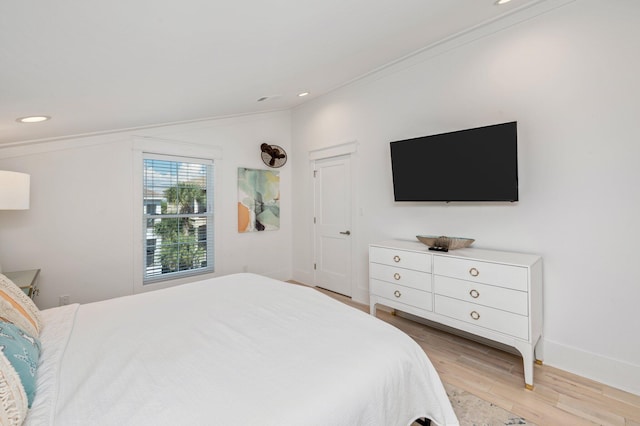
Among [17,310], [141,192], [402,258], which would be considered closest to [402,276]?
[402,258]

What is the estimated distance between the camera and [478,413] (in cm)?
179

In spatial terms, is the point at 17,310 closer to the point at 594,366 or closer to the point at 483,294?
the point at 483,294

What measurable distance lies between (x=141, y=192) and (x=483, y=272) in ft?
11.7

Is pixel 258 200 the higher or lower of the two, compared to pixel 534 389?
higher

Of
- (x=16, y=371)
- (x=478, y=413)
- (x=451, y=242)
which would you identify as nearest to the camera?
(x=16, y=371)

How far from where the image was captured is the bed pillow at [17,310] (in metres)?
1.25

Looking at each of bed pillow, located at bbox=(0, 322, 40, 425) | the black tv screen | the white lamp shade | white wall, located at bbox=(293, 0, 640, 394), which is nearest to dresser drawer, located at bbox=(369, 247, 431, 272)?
white wall, located at bbox=(293, 0, 640, 394)

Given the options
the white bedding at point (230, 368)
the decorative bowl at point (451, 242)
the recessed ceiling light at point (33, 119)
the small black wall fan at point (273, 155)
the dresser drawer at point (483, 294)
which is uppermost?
the small black wall fan at point (273, 155)

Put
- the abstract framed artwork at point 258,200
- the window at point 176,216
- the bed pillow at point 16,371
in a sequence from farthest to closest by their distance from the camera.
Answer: the abstract framed artwork at point 258,200 < the window at point 176,216 < the bed pillow at point 16,371

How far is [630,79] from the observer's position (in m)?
1.99

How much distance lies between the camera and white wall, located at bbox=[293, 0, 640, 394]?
2.02m

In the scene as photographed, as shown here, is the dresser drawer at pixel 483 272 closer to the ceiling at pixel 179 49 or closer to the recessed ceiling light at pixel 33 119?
the ceiling at pixel 179 49

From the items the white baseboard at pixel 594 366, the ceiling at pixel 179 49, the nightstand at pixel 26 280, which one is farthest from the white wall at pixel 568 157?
the nightstand at pixel 26 280

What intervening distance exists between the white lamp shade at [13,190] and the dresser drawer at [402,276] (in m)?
2.98
